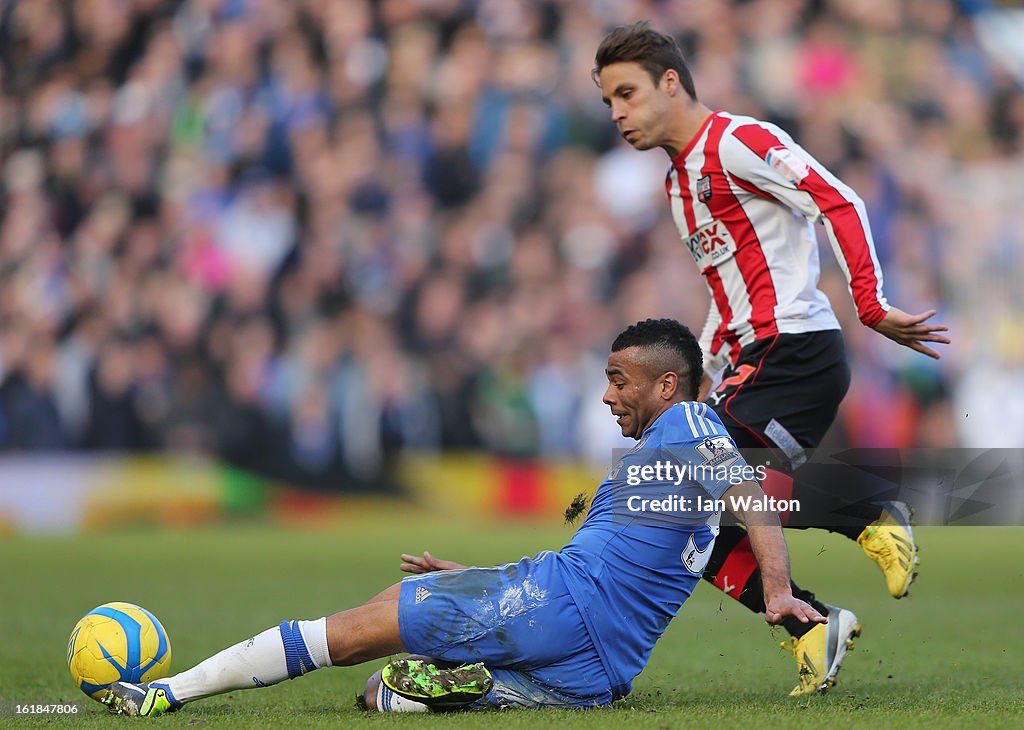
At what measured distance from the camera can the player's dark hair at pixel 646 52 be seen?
538cm

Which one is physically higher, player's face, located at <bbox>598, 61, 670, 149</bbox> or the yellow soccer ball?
player's face, located at <bbox>598, 61, 670, 149</bbox>

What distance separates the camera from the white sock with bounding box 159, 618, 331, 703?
4.45 metres

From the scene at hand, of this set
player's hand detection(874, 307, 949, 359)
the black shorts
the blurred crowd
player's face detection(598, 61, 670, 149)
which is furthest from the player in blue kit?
the blurred crowd

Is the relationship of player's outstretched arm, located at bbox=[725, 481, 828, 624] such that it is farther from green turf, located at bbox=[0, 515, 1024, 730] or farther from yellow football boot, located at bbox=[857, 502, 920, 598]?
yellow football boot, located at bbox=[857, 502, 920, 598]

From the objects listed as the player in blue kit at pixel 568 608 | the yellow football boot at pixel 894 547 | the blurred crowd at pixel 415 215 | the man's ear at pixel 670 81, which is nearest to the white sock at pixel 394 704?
the player in blue kit at pixel 568 608

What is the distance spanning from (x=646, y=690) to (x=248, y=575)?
5472 mm

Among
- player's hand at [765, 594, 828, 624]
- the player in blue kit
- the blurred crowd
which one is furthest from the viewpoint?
the blurred crowd

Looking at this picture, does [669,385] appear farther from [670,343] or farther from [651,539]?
[651,539]

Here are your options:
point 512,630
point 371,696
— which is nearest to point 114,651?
point 371,696

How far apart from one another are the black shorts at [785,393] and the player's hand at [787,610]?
949 millimetres

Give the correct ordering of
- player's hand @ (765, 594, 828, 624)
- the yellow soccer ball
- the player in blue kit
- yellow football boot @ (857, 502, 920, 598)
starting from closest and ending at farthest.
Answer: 1. player's hand @ (765, 594, 828, 624)
2. the player in blue kit
3. the yellow soccer ball
4. yellow football boot @ (857, 502, 920, 598)

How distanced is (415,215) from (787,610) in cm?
1174

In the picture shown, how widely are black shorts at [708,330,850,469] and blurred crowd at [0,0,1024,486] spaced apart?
876 centimetres

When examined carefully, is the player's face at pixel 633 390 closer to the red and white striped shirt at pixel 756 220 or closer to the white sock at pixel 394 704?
the red and white striped shirt at pixel 756 220
